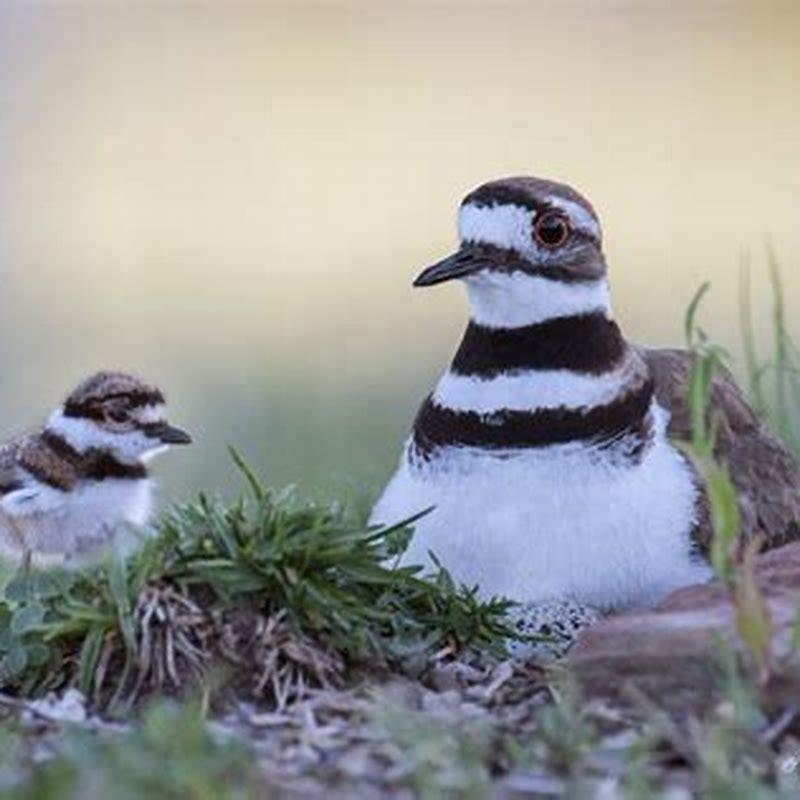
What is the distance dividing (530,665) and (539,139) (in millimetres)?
11326

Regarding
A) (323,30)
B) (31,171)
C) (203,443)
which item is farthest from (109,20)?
(203,443)

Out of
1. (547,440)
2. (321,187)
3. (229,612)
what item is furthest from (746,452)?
(321,187)

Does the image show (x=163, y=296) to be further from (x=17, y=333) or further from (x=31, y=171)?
(x=31, y=171)

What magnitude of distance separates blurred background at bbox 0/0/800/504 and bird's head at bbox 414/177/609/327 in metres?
2.25

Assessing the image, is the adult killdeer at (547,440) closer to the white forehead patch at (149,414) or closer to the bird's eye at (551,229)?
the bird's eye at (551,229)

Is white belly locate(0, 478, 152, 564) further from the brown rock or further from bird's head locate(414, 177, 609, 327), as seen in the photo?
the brown rock

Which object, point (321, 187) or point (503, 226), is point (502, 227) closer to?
point (503, 226)

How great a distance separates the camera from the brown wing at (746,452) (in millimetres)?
6086

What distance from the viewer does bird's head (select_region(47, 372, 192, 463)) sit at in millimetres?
6789

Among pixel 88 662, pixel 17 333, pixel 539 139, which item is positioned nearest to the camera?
pixel 88 662

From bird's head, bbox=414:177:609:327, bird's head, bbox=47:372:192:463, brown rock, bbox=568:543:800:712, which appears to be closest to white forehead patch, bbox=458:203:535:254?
bird's head, bbox=414:177:609:327

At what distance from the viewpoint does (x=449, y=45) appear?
2008 cm

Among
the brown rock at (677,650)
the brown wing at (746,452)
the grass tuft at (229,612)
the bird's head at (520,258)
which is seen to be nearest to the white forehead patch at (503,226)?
the bird's head at (520,258)

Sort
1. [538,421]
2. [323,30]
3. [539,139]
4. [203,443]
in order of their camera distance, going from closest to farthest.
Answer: [538,421], [203,443], [539,139], [323,30]
